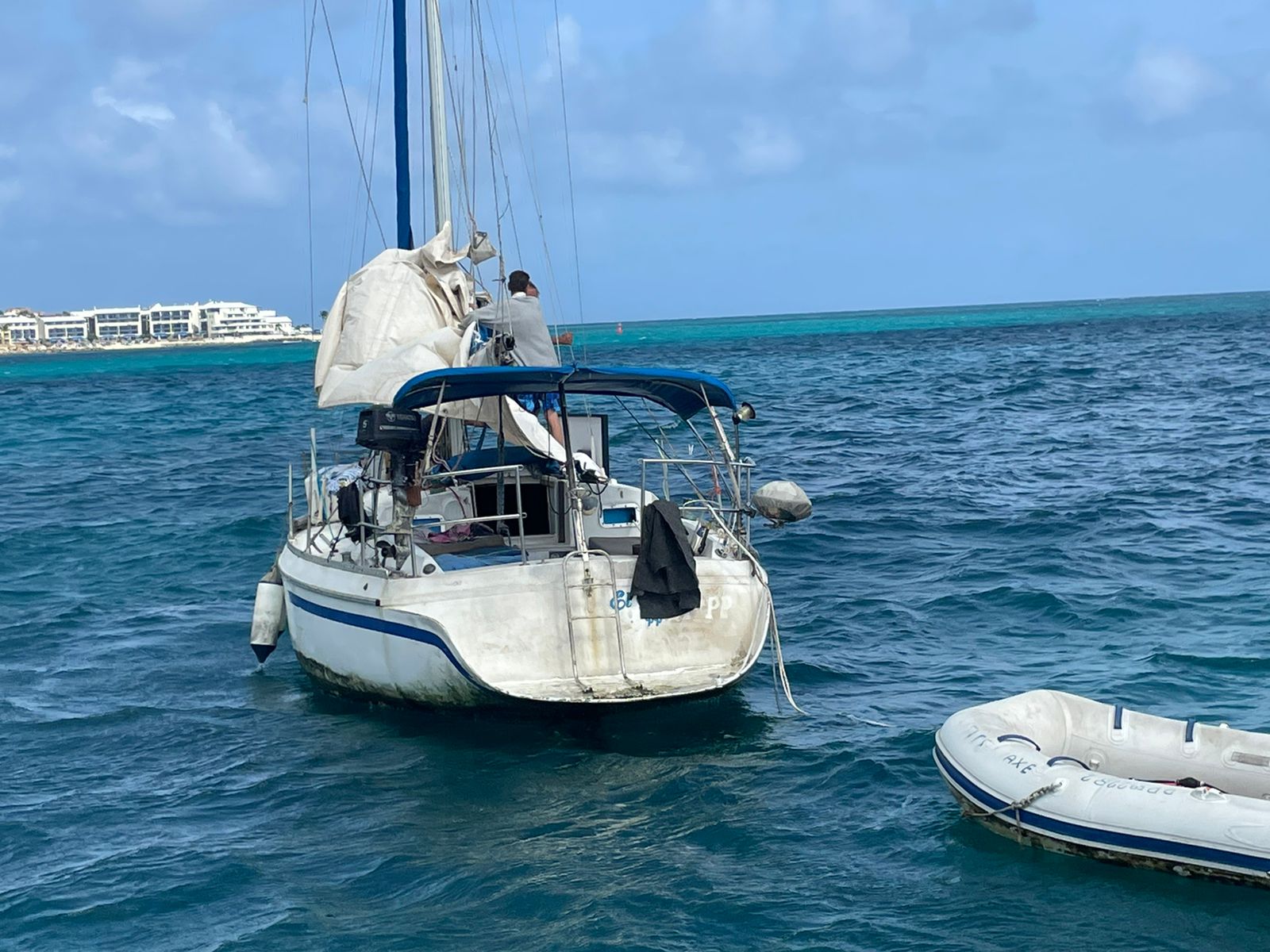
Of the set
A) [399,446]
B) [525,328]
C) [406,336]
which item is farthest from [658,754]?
[406,336]

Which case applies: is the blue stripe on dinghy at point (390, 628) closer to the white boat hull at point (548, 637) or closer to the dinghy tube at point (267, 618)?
the white boat hull at point (548, 637)

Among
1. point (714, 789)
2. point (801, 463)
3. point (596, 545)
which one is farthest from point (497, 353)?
point (801, 463)

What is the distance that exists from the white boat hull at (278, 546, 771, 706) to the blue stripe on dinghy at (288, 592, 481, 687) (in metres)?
0.01

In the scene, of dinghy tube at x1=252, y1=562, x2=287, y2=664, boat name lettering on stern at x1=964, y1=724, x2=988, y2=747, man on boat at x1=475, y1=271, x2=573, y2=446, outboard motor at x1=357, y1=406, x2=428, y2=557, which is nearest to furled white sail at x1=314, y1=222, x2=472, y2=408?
man on boat at x1=475, y1=271, x2=573, y2=446

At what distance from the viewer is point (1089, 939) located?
723 cm

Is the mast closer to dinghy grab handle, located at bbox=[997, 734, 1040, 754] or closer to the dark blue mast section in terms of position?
the dark blue mast section

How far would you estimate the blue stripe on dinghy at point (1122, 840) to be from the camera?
24.1 ft

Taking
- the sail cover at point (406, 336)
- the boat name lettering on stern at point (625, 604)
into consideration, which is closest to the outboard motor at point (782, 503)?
the boat name lettering on stern at point (625, 604)

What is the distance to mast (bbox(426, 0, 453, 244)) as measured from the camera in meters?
16.8

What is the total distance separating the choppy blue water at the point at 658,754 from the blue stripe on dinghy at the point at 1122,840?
0.62 ft

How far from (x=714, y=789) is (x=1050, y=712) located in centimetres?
231

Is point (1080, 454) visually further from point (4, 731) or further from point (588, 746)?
point (4, 731)

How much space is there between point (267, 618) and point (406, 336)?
3.12 metres

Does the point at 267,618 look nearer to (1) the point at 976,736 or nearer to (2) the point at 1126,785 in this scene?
(1) the point at 976,736
